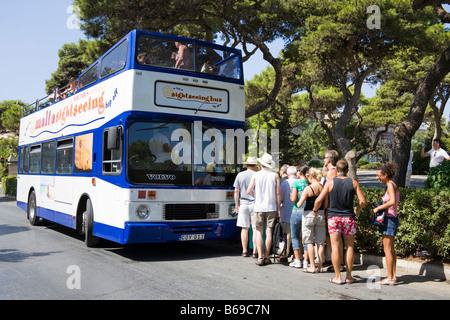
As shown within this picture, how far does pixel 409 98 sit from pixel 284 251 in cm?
2814

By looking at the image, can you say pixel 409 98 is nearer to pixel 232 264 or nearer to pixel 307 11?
pixel 307 11

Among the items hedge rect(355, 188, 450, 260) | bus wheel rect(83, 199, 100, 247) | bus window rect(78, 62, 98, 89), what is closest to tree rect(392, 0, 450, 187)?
hedge rect(355, 188, 450, 260)

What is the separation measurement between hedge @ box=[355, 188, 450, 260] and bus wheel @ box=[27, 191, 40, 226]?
33.9ft

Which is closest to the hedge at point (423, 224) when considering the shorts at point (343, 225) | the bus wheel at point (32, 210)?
the shorts at point (343, 225)

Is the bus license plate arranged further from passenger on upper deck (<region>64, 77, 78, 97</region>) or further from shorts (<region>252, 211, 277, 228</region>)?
passenger on upper deck (<region>64, 77, 78, 97</region>)

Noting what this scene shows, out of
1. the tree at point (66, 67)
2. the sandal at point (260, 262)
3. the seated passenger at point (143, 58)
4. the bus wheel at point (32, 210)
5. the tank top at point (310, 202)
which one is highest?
the tree at point (66, 67)

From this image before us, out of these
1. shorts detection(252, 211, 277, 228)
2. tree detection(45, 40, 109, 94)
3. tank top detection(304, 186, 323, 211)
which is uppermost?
tree detection(45, 40, 109, 94)

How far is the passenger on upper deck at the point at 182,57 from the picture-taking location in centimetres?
810

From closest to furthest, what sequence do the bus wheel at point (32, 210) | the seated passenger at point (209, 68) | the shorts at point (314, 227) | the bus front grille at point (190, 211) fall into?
the shorts at point (314, 227)
the bus front grille at point (190, 211)
the seated passenger at point (209, 68)
the bus wheel at point (32, 210)

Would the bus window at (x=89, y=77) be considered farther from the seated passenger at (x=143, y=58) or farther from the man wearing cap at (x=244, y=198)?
the man wearing cap at (x=244, y=198)

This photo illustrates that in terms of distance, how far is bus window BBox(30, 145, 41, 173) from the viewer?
12.7m

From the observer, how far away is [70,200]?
992cm

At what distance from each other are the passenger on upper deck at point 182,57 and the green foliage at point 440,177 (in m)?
5.40

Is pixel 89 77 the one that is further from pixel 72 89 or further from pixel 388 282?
pixel 388 282
